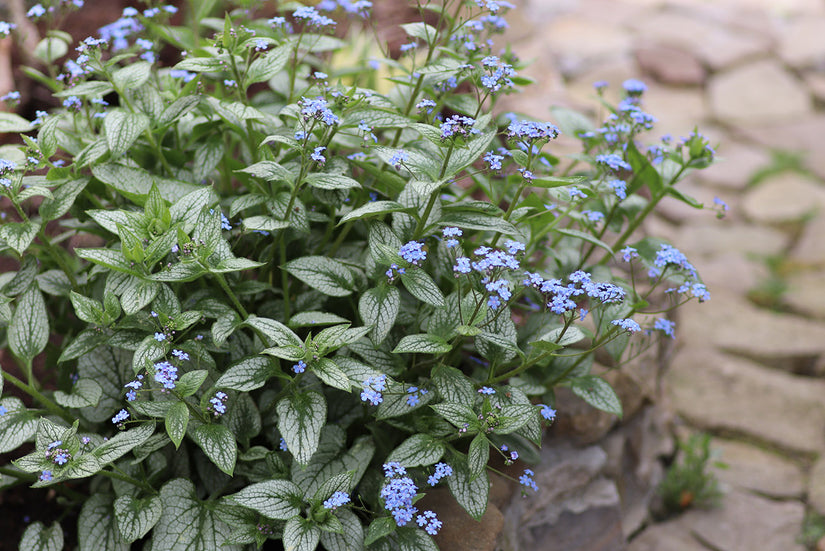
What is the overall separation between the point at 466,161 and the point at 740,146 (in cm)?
431

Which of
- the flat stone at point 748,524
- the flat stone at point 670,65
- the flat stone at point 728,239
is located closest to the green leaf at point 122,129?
the flat stone at point 748,524

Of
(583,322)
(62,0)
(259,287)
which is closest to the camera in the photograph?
(259,287)

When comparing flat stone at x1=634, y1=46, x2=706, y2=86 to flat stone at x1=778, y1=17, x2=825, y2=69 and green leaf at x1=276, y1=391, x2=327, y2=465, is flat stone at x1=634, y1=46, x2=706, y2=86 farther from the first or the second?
green leaf at x1=276, y1=391, x2=327, y2=465

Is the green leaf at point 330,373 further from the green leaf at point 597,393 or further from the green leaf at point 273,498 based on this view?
the green leaf at point 597,393

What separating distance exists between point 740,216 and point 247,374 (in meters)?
3.99

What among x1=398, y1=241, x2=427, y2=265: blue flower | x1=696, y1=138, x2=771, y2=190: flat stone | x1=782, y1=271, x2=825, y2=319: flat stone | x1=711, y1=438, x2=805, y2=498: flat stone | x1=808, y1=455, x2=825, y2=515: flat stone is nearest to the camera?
x1=398, y1=241, x2=427, y2=265: blue flower

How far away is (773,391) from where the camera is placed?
3531 millimetres

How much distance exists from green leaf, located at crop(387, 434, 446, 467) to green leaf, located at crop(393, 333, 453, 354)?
0.77 ft

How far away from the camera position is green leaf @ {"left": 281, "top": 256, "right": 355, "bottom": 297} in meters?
1.93

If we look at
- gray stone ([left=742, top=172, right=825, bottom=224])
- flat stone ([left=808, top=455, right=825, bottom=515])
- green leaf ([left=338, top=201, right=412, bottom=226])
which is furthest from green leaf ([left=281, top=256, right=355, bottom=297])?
gray stone ([left=742, top=172, right=825, bottom=224])

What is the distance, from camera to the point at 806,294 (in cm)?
413

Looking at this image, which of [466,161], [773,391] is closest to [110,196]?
[466,161]

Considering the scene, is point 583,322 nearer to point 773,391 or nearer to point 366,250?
point 366,250

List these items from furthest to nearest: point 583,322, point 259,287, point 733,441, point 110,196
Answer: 1. point 733,441
2. point 583,322
3. point 110,196
4. point 259,287
